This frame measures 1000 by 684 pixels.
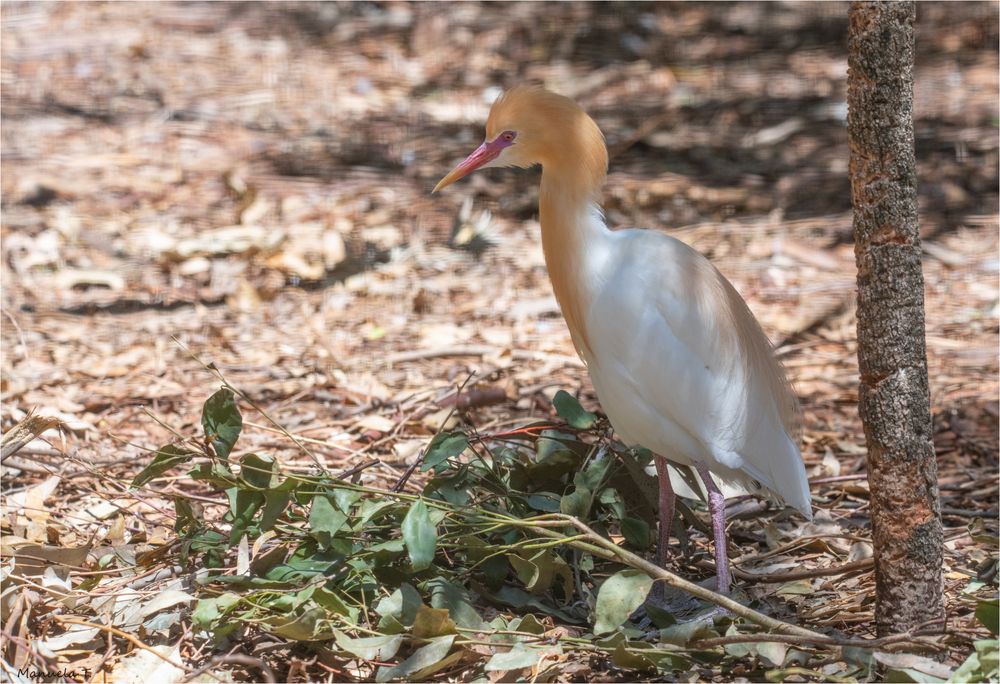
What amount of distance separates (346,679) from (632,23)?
263 inches

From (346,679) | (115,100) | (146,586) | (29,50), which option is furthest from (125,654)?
(29,50)

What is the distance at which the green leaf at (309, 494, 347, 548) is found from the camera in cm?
262

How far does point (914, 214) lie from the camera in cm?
236

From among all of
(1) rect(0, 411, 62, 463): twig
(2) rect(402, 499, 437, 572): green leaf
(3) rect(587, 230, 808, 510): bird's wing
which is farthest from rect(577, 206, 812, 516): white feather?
(1) rect(0, 411, 62, 463): twig

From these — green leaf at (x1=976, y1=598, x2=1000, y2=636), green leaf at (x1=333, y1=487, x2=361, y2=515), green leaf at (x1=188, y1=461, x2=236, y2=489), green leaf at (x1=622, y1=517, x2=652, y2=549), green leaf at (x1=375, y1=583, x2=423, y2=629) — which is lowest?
green leaf at (x1=622, y1=517, x2=652, y2=549)

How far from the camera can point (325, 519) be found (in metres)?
2.63

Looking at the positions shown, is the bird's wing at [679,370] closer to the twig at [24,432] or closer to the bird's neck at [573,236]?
the bird's neck at [573,236]

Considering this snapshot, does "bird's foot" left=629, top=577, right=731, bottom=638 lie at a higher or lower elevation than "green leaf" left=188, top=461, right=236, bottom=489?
lower

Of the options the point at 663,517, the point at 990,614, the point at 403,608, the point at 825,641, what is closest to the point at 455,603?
the point at 403,608

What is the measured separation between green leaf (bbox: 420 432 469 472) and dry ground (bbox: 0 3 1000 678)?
61cm

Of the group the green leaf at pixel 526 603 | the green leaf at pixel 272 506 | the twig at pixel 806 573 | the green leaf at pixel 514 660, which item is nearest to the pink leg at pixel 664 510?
the twig at pixel 806 573

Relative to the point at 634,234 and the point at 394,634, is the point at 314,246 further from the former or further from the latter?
the point at 394,634

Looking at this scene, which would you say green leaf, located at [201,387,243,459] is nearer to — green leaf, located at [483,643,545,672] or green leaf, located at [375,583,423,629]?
green leaf, located at [375,583,423,629]

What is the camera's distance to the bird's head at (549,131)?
10.1 ft
